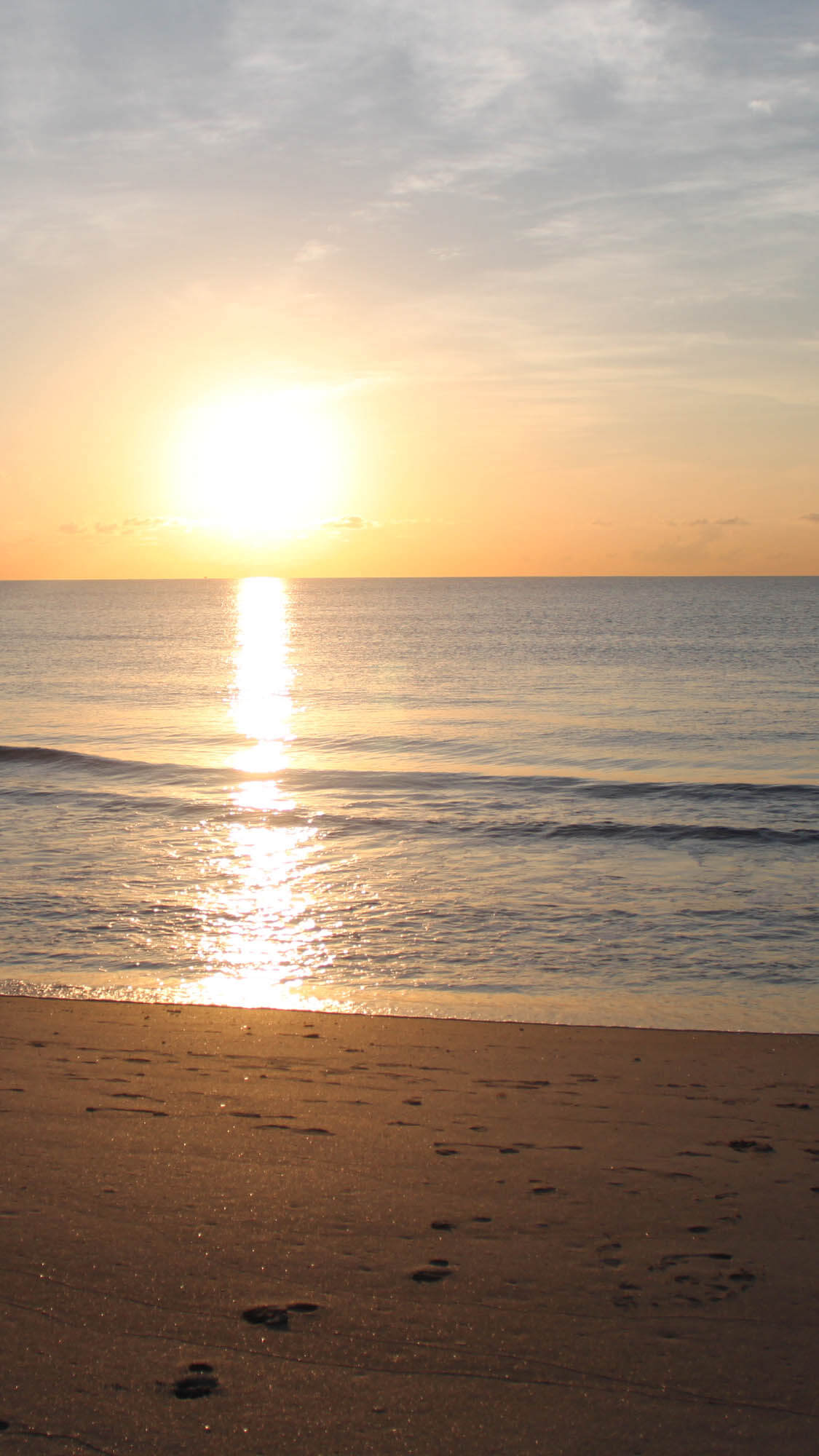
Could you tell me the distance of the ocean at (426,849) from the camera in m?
9.28

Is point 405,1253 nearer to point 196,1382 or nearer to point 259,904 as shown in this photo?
point 196,1382

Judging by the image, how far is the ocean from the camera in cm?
928

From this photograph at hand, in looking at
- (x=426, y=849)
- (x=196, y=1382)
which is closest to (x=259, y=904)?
(x=426, y=849)

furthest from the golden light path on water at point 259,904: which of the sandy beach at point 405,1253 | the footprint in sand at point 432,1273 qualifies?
the footprint in sand at point 432,1273

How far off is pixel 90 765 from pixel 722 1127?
62.5 feet

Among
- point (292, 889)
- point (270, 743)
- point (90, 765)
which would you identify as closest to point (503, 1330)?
point (292, 889)

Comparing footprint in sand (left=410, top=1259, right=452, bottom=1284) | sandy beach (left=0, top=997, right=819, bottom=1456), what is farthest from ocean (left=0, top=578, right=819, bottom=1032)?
footprint in sand (left=410, top=1259, right=452, bottom=1284)

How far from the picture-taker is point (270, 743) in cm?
2647

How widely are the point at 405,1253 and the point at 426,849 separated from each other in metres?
10.4

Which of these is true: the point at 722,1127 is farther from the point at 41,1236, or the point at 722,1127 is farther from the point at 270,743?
the point at 270,743

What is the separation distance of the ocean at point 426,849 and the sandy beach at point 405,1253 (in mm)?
1946

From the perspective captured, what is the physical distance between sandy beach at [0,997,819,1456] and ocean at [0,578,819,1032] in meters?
1.95

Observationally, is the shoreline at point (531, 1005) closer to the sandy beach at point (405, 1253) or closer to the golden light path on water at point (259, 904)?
the golden light path on water at point (259, 904)

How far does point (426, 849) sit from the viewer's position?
48.6 ft
